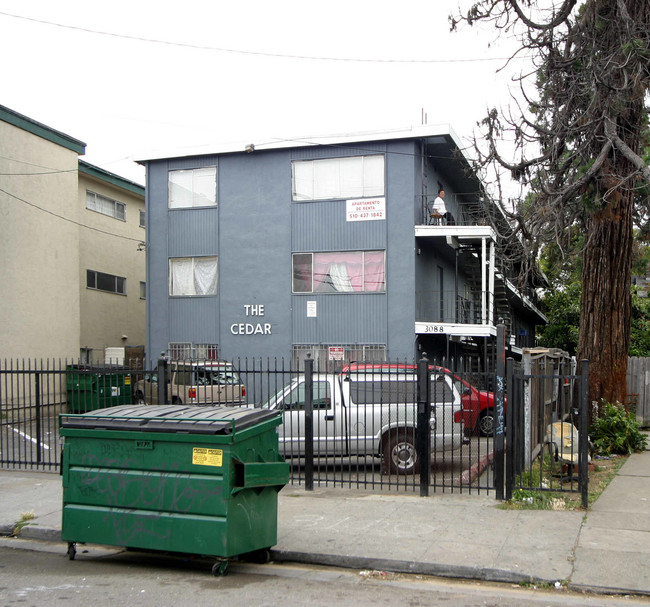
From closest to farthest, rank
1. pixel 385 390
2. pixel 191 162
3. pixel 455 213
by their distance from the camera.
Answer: pixel 385 390 < pixel 191 162 < pixel 455 213

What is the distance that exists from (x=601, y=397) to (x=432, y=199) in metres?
10.9

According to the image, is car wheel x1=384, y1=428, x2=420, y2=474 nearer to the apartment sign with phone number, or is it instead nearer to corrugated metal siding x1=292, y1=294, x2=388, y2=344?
the apartment sign with phone number

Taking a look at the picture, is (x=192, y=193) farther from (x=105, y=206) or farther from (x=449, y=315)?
(x=449, y=315)

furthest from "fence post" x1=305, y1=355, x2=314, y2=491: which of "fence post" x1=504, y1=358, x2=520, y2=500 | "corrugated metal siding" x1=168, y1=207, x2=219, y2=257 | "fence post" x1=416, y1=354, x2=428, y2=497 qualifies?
"corrugated metal siding" x1=168, y1=207, x2=219, y2=257

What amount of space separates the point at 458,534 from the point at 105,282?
78.7 feet

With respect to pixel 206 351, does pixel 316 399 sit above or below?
below

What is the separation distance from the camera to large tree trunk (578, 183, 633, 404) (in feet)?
43.1

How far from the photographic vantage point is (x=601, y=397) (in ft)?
44.0

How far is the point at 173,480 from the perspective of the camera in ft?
21.1

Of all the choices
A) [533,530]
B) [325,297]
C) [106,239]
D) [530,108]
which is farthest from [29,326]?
[533,530]

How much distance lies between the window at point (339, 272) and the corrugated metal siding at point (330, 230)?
24cm

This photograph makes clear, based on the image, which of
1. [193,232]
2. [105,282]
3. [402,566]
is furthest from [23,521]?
[105,282]

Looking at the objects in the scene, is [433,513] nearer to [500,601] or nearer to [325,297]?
[500,601]

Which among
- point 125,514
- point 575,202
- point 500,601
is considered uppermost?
point 575,202
